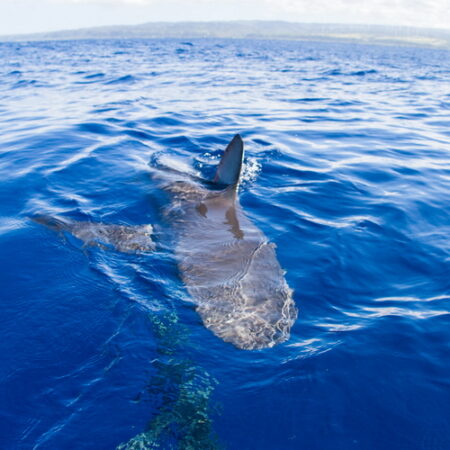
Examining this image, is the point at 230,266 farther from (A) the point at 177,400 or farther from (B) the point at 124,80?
(B) the point at 124,80

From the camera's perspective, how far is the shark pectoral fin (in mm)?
6980

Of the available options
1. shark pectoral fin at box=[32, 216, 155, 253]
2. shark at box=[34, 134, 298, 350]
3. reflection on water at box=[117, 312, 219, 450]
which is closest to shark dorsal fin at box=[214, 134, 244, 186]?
shark at box=[34, 134, 298, 350]

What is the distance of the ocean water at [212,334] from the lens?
414 cm

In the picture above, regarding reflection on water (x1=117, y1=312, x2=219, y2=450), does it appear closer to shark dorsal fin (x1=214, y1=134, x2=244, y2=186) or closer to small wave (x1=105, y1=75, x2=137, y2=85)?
shark dorsal fin (x1=214, y1=134, x2=244, y2=186)

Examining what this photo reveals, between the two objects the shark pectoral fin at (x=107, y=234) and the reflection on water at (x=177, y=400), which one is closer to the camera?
the reflection on water at (x=177, y=400)

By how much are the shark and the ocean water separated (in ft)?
0.65

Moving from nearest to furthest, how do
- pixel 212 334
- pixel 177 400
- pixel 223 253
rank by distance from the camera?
pixel 177 400, pixel 212 334, pixel 223 253

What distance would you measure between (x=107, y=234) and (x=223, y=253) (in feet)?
6.68

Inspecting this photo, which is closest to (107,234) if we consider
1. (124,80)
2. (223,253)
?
(223,253)

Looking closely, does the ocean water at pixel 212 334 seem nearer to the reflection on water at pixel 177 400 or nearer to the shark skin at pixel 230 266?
the reflection on water at pixel 177 400

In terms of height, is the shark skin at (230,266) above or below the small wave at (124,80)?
above

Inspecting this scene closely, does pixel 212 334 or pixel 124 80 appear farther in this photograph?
pixel 124 80

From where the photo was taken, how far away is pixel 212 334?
5168 mm

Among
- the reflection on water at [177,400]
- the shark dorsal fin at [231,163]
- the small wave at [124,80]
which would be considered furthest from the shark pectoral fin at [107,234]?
the small wave at [124,80]
